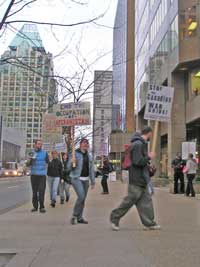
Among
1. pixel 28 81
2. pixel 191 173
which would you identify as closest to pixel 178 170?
pixel 191 173

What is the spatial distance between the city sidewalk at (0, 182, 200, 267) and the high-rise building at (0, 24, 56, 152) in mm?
3117

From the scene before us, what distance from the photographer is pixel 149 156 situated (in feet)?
27.2

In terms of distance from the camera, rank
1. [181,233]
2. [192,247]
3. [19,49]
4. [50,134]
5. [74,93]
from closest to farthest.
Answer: [192,247], [181,233], [19,49], [50,134], [74,93]

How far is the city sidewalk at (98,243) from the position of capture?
585cm

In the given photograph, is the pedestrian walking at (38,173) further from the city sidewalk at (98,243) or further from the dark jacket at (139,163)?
the dark jacket at (139,163)

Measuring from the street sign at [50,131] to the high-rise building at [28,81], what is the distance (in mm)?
1319

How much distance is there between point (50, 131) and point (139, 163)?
12.0 meters

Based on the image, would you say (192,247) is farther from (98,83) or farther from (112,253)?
(98,83)

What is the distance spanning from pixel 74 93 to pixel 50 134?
→ 2.88m

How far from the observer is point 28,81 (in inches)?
666

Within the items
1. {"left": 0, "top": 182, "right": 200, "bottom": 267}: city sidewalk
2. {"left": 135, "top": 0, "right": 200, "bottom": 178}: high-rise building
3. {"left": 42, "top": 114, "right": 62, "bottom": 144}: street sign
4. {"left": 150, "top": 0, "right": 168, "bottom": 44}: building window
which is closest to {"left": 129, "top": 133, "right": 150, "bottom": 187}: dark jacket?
{"left": 0, "top": 182, "right": 200, "bottom": 267}: city sidewalk

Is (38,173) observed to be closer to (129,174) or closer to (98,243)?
(129,174)

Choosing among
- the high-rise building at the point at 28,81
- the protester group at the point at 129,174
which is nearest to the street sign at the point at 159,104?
the protester group at the point at 129,174

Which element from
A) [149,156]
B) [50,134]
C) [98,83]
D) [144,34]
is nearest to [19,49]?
[149,156]
